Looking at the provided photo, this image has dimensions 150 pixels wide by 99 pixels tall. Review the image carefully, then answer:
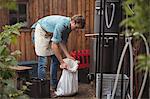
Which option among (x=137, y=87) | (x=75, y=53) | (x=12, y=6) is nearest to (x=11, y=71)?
(x=12, y=6)

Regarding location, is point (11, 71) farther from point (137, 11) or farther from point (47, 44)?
point (47, 44)

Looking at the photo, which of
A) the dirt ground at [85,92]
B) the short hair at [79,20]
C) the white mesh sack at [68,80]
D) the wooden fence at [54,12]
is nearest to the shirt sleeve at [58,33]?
the short hair at [79,20]

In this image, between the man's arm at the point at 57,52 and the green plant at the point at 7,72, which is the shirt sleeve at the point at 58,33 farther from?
the green plant at the point at 7,72

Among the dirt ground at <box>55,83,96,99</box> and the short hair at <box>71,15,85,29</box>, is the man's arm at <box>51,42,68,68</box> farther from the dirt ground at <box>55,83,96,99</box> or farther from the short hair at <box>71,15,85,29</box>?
the dirt ground at <box>55,83,96,99</box>

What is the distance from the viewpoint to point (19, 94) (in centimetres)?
297

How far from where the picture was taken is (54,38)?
531cm

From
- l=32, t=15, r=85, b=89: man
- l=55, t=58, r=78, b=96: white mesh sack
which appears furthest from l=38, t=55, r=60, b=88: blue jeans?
l=55, t=58, r=78, b=96: white mesh sack

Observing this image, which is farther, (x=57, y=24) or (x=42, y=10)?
(x=42, y=10)

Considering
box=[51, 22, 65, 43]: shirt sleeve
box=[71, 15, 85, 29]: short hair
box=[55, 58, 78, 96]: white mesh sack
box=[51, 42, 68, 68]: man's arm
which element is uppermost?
box=[71, 15, 85, 29]: short hair

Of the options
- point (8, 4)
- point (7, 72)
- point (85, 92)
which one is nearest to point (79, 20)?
point (85, 92)

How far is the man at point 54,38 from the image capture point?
5.33 m

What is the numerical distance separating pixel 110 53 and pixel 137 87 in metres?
0.90

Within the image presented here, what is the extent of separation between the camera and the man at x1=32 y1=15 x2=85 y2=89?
5.33 meters

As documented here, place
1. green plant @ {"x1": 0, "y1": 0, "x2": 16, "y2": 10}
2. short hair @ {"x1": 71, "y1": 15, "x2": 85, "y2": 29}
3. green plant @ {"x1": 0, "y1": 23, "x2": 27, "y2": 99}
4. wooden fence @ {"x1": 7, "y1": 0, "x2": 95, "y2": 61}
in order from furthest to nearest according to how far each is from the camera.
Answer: wooden fence @ {"x1": 7, "y1": 0, "x2": 95, "y2": 61} → short hair @ {"x1": 71, "y1": 15, "x2": 85, "y2": 29} → green plant @ {"x1": 0, "y1": 23, "x2": 27, "y2": 99} → green plant @ {"x1": 0, "y1": 0, "x2": 16, "y2": 10}
